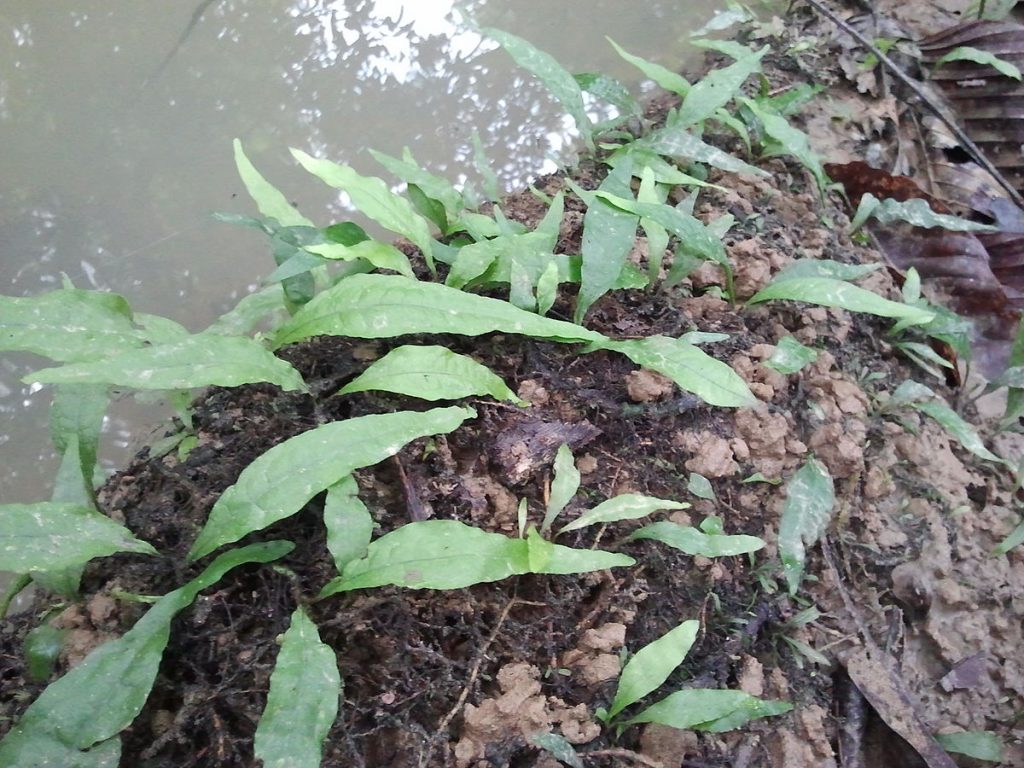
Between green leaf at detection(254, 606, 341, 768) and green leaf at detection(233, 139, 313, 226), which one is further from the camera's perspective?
green leaf at detection(233, 139, 313, 226)

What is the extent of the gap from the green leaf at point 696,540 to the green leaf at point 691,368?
24 centimetres

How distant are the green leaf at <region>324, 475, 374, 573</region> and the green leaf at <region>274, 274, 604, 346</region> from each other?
278 millimetres

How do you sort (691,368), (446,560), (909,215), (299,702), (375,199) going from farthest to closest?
1. (909,215)
2. (375,199)
3. (691,368)
4. (446,560)
5. (299,702)

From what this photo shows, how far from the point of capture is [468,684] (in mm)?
1176

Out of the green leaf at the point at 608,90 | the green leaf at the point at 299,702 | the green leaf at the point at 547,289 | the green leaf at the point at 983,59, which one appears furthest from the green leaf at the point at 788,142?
the green leaf at the point at 299,702

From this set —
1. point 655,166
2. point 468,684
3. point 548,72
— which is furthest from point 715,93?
point 468,684

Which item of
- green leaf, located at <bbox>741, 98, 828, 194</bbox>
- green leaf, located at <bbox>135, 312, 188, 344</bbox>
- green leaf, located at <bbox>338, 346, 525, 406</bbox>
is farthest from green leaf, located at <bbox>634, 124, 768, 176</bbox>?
green leaf, located at <bbox>135, 312, 188, 344</bbox>

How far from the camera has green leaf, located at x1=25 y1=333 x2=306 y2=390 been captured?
114 cm

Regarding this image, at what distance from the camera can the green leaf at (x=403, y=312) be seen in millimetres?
1312

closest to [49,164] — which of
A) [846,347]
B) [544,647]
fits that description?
[544,647]

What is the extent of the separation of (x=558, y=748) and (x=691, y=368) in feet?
2.28

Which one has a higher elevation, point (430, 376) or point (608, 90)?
point (608, 90)

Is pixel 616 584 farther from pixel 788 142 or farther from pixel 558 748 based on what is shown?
pixel 788 142

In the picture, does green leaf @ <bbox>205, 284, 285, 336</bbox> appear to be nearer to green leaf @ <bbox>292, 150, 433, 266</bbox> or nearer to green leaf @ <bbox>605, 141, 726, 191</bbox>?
green leaf @ <bbox>292, 150, 433, 266</bbox>
